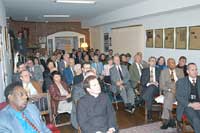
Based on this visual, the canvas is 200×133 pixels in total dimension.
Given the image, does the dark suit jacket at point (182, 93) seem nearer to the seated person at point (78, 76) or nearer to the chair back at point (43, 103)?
the seated person at point (78, 76)

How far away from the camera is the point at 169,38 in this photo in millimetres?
6668

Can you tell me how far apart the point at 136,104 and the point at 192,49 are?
196 cm

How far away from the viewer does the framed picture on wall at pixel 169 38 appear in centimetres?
655

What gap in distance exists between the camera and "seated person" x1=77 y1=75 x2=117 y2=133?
9.27 ft

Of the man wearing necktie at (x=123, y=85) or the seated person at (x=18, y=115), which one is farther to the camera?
the man wearing necktie at (x=123, y=85)

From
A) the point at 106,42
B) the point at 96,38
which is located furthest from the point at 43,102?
the point at 96,38

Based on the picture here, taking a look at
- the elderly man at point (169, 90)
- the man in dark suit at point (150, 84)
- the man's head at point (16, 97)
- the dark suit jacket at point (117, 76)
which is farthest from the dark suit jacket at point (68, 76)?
the man's head at point (16, 97)

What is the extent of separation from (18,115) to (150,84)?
324cm

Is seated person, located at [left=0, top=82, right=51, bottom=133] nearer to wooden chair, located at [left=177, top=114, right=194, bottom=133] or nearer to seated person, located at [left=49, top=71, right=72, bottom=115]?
seated person, located at [left=49, top=71, right=72, bottom=115]

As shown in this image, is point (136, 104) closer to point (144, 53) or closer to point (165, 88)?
point (165, 88)

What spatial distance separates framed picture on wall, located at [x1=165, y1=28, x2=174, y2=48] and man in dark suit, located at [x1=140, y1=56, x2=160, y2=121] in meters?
1.58

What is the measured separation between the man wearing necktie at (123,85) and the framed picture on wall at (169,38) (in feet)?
6.04

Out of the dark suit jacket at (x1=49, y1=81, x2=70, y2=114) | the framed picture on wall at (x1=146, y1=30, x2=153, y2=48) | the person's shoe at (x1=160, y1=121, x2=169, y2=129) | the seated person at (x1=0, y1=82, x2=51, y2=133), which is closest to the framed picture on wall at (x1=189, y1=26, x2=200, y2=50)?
the framed picture on wall at (x1=146, y1=30, x2=153, y2=48)

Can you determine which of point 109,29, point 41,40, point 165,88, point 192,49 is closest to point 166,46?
point 192,49
